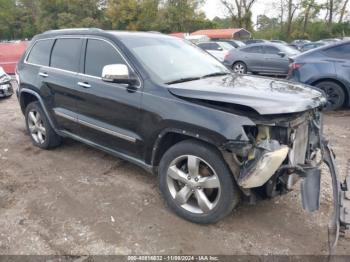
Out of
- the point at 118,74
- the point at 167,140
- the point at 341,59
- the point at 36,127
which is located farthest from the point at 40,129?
the point at 341,59

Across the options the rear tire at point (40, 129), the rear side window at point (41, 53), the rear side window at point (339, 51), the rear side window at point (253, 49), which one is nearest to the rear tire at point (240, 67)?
the rear side window at point (253, 49)

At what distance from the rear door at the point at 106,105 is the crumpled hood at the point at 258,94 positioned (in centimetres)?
59

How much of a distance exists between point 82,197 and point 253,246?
1959mm

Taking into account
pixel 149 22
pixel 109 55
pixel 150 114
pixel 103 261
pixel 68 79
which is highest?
pixel 149 22

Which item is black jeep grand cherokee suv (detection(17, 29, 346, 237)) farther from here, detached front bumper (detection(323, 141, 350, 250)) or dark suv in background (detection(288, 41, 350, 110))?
dark suv in background (detection(288, 41, 350, 110))

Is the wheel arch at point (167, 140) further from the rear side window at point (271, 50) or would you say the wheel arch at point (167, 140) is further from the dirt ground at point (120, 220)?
the rear side window at point (271, 50)

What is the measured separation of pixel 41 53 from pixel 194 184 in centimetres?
334

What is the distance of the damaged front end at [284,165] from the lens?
9.36 feet

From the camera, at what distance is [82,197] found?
3.97 metres

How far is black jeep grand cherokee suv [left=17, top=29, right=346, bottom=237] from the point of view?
296 cm

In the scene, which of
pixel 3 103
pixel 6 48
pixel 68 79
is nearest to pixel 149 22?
pixel 6 48

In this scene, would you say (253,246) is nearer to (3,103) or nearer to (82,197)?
(82,197)

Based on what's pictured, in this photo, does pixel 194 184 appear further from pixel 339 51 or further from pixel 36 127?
pixel 339 51

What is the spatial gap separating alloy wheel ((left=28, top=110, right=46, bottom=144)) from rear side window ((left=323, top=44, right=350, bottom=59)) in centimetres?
601
